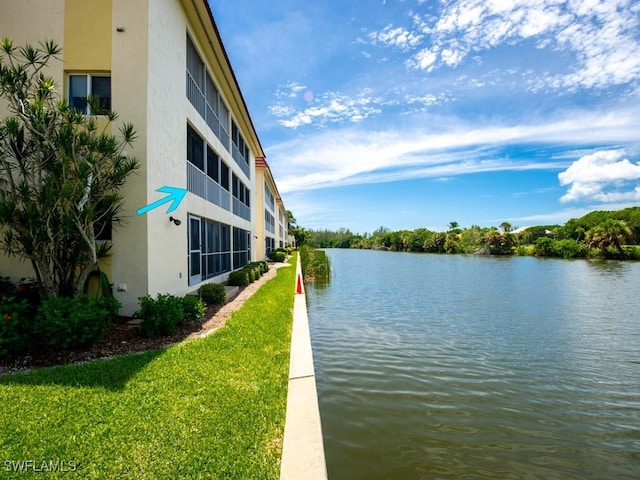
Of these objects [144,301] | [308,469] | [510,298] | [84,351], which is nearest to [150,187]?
[144,301]

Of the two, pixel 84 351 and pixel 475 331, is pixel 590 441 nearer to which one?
pixel 475 331

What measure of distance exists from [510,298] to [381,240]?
102 meters

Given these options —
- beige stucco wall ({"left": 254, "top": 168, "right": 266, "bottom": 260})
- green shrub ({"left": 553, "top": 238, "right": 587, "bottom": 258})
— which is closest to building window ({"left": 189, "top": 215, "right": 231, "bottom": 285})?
beige stucco wall ({"left": 254, "top": 168, "right": 266, "bottom": 260})

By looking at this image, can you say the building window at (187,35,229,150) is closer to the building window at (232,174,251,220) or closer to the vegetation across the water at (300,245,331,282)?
the building window at (232,174,251,220)

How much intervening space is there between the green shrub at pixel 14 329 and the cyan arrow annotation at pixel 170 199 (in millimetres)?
2889

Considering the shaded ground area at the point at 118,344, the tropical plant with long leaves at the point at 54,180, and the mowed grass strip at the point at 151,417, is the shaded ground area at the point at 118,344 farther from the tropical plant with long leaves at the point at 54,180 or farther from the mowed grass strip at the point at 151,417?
the tropical plant with long leaves at the point at 54,180

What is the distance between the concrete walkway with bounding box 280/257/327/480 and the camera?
309cm

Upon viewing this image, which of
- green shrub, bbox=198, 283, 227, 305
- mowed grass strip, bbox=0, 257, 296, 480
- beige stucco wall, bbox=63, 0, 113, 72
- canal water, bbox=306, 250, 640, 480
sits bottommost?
canal water, bbox=306, 250, 640, 480

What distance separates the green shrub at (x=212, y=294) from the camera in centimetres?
1055

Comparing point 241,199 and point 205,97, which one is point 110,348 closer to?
point 205,97

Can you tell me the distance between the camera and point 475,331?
9.86m

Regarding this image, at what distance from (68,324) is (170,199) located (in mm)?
4084

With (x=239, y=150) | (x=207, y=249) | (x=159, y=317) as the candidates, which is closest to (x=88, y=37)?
(x=159, y=317)

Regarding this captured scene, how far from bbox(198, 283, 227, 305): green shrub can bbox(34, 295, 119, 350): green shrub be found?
4429mm
